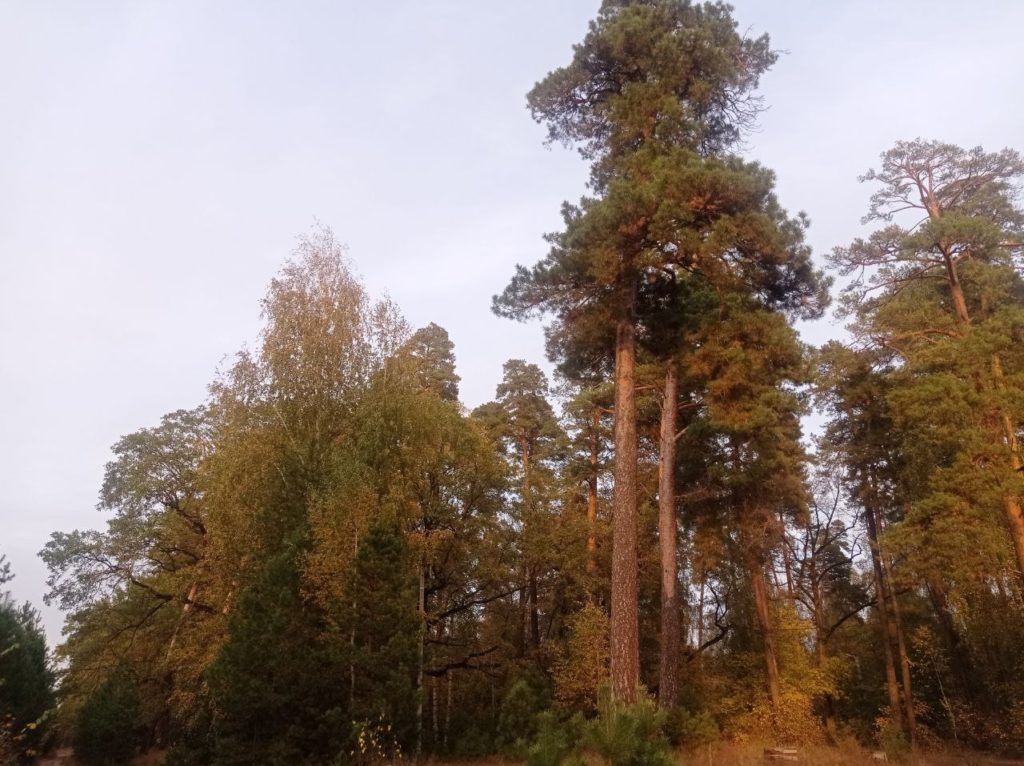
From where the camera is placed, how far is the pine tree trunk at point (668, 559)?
1534 centimetres

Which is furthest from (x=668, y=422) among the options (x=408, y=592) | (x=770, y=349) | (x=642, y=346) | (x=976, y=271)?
(x=976, y=271)

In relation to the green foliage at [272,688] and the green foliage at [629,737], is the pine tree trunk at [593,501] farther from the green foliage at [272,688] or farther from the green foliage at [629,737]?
the green foliage at [629,737]

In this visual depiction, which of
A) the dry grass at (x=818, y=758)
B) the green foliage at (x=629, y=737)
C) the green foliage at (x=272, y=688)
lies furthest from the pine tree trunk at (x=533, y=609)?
the green foliage at (x=629, y=737)

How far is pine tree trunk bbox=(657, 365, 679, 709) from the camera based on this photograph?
15.3m

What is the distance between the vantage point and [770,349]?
42.9ft

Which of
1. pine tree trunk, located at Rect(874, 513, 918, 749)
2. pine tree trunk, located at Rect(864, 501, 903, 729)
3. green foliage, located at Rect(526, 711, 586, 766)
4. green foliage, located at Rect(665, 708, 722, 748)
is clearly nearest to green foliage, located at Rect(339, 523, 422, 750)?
green foliage, located at Rect(665, 708, 722, 748)

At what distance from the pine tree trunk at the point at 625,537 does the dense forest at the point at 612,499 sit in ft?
0.17

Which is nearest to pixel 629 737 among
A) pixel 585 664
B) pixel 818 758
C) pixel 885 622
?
Answer: pixel 818 758

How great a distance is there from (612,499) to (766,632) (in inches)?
311

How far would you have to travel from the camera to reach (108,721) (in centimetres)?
2225

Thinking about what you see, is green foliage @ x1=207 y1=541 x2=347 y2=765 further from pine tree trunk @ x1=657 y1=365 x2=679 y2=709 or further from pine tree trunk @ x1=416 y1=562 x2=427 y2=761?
pine tree trunk @ x1=657 y1=365 x2=679 y2=709

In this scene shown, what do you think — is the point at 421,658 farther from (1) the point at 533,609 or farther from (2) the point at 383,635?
(1) the point at 533,609

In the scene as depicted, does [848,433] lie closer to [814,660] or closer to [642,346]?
[814,660]

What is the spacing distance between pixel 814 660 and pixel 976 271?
47.6 ft
